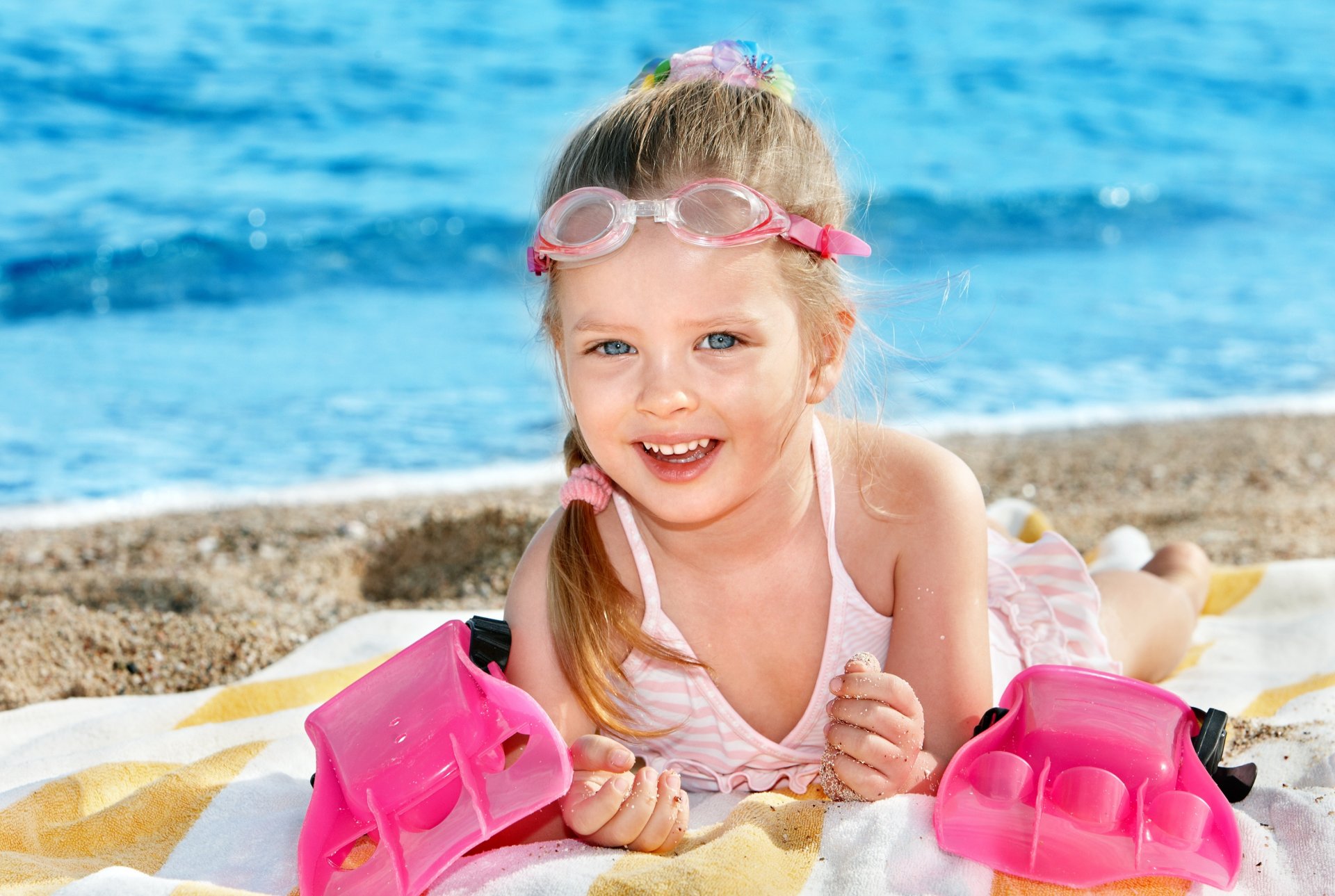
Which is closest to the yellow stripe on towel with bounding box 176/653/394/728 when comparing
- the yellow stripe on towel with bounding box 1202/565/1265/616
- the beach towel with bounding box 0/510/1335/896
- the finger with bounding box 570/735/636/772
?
the beach towel with bounding box 0/510/1335/896

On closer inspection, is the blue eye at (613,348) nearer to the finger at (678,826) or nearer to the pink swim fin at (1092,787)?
the finger at (678,826)

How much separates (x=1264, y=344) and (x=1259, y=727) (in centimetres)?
494

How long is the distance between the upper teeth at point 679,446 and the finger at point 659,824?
563mm

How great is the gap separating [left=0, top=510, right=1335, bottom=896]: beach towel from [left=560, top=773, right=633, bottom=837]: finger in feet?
0.15

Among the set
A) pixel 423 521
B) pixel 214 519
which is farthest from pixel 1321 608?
pixel 214 519

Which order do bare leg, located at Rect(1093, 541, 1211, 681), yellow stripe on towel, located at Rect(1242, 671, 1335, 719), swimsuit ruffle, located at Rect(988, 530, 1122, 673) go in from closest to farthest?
yellow stripe on towel, located at Rect(1242, 671, 1335, 719), swimsuit ruffle, located at Rect(988, 530, 1122, 673), bare leg, located at Rect(1093, 541, 1211, 681)

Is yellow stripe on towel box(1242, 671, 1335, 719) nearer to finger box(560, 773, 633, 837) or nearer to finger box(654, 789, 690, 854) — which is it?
finger box(654, 789, 690, 854)

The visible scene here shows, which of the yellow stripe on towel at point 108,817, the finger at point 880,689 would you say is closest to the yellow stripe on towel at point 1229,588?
the finger at point 880,689

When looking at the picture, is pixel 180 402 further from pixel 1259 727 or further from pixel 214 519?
pixel 1259 727

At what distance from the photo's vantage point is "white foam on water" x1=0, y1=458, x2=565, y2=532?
4.87 meters

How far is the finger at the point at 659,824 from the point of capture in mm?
2088

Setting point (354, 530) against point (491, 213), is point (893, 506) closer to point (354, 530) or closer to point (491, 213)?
point (354, 530)

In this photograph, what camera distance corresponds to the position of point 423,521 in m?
4.18

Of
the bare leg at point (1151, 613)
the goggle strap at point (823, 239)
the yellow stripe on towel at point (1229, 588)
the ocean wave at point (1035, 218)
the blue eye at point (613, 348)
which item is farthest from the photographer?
the ocean wave at point (1035, 218)
